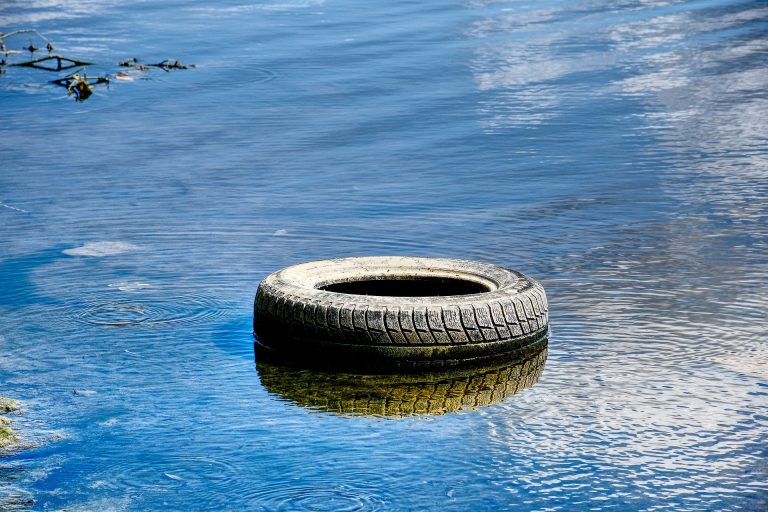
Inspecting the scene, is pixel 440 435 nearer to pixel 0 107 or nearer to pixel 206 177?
pixel 206 177

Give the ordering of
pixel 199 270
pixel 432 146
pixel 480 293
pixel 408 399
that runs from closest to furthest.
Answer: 1. pixel 408 399
2. pixel 480 293
3. pixel 199 270
4. pixel 432 146

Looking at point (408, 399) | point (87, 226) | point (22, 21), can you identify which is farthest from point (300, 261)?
point (22, 21)

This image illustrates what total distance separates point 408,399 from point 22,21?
14020 millimetres

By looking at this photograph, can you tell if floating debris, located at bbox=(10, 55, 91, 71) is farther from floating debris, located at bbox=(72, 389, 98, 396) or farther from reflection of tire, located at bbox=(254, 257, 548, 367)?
floating debris, located at bbox=(72, 389, 98, 396)

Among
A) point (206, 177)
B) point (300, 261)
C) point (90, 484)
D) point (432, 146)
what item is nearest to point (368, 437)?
point (90, 484)

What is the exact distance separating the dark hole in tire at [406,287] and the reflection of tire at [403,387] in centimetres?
72

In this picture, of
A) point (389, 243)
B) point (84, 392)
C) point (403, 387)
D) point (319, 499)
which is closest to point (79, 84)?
point (389, 243)

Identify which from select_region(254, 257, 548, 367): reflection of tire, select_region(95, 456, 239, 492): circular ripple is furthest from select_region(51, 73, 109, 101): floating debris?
select_region(95, 456, 239, 492): circular ripple

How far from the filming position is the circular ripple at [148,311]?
20.6ft

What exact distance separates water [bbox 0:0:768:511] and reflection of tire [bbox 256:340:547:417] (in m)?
0.04

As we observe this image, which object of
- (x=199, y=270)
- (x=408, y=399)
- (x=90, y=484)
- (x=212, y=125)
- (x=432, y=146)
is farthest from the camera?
(x=212, y=125)

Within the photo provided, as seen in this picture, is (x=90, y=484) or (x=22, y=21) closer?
(x=90, y=484)

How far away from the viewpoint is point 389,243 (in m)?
7.71

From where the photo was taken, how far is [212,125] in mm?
11797
